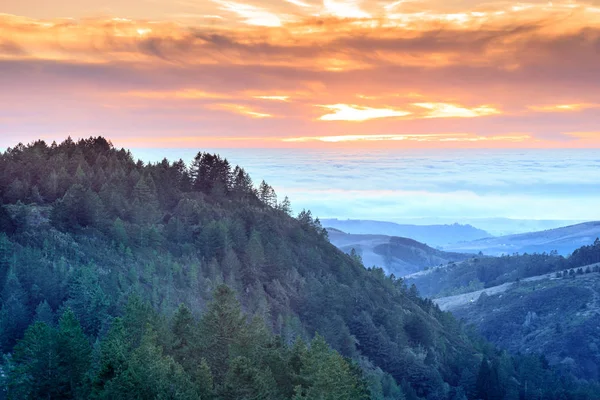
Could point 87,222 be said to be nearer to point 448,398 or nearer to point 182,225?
point 182,225

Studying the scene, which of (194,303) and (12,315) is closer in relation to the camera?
Result: (12,315)

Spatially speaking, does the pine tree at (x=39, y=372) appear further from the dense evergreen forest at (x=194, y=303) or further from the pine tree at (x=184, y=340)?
the pine tree at (x=184, y=340)

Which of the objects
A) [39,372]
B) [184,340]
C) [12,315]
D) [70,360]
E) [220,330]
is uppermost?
[12,315]

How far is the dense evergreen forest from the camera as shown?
1715 inches

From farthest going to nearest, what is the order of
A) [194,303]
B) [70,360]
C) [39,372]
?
[194,303] < [70,360] < [39,372]

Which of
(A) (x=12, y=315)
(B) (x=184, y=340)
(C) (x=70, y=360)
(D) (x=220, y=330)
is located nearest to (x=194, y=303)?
(A) (x=12, y=315)

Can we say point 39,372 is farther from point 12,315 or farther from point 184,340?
point 12,315

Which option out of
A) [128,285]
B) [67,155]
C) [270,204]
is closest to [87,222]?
[128,285]

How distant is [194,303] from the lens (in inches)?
3278

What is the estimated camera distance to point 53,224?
94625mm

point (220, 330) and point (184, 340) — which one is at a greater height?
point (220, 330)

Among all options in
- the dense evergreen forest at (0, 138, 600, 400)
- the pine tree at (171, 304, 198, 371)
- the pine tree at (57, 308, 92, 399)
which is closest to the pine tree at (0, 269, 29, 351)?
the dense evergreen forest at (0, 138, 600, 400)

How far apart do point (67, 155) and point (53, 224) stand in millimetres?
39632

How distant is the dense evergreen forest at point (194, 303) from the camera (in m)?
43.6
